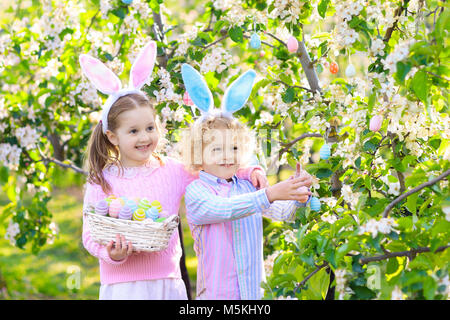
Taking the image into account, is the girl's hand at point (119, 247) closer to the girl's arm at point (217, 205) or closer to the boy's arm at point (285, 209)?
the girl's arm at point (217, 205)

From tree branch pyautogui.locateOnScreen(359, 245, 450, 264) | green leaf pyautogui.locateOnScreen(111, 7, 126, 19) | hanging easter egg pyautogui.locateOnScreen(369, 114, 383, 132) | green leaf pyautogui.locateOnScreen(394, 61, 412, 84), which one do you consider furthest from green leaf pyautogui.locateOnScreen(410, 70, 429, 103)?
green leaf pyautogui.locateOnScreen(111, 7, 126, 19)

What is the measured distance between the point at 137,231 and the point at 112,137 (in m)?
0.52

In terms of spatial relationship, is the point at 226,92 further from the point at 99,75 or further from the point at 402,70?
the point at 402,70

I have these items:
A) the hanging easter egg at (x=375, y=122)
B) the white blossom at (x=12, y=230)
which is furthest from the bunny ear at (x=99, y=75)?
the white blossom at (x=12, y=230)

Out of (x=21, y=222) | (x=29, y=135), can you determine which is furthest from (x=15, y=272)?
(x=29, y=135)

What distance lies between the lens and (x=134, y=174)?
229 centimetres

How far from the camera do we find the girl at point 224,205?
6.85ft

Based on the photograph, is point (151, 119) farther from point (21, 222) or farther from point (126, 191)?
point (21, 222)

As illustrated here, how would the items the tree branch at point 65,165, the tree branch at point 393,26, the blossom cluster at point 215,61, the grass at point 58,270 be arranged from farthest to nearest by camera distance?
the grass at point 58,270 < the tree branch at point 65,165 < the blossom cluster at point 215,61 < the tree branch at point 393,26

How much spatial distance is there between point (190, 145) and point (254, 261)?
512mm

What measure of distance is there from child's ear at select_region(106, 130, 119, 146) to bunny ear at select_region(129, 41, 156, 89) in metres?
0.21

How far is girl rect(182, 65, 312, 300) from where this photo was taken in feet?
6.85

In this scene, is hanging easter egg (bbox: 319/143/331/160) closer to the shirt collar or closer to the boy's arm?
the boy's arm

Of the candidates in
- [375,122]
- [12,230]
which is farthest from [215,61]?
[12,230]
